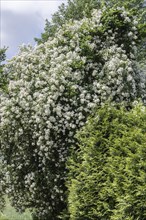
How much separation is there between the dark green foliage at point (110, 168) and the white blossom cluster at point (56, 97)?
2.61 ft

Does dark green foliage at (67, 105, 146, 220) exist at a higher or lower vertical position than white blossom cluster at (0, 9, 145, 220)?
lower

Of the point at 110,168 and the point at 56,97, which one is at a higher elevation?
the point at 56,97

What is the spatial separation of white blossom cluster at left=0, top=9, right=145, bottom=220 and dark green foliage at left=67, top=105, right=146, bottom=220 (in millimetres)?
796

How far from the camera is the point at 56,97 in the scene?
1107 cm

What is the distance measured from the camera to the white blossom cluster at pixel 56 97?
11.0 m

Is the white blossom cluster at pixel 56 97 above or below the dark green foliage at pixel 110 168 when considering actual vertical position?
above

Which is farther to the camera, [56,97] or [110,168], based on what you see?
[56,97]

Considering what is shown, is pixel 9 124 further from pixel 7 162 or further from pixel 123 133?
pixel 123 133

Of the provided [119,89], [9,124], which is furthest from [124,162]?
[9,124]

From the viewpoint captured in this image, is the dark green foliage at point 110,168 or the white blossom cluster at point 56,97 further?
the white blossom cluster at point 56,97

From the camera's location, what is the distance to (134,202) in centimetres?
760

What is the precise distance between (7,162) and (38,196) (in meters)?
1.65

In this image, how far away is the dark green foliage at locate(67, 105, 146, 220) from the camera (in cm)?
774

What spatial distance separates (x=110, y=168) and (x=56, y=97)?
321cm
